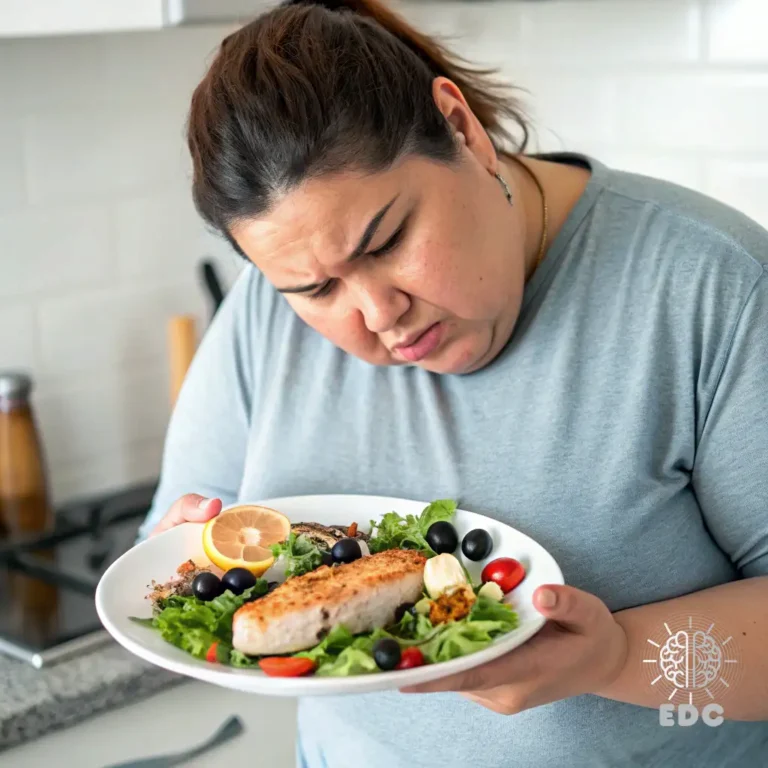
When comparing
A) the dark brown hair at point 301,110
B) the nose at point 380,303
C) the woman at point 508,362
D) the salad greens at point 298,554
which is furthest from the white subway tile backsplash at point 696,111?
the salad greens at point 298,554

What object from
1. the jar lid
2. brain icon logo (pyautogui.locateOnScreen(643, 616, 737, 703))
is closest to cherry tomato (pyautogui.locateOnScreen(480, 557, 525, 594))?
brain icon logo (pyautogui.locateOnScreen(643, 616, 737, 703))

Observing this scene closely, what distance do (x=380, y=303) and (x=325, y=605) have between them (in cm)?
29

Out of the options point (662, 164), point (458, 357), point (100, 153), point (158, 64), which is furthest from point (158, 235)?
point (458, 357)

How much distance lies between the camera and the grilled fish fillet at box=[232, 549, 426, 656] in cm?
109

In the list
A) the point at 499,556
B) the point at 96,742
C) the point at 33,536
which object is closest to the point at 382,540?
the point at 499,556

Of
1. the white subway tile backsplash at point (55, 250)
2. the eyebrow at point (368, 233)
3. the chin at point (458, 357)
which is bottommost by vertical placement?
the white subway tile backsplash at point (55, 250)

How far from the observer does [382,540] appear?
128 centimetres

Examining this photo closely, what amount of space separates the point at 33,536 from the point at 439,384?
94 centimetres

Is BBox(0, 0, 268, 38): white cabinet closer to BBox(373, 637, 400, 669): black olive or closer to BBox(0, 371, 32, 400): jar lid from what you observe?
BBox(0, 371, 32, 400): jar lid

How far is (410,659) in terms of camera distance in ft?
3.34

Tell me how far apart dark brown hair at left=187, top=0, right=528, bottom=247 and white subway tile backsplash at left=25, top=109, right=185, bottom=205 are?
0.86 meters

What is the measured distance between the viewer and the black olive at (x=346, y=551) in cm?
124

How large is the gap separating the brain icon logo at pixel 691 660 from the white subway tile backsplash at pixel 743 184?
1027 millimetres

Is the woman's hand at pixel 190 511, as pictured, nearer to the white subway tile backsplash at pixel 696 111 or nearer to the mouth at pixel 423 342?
the mouth at pixel 423 342
